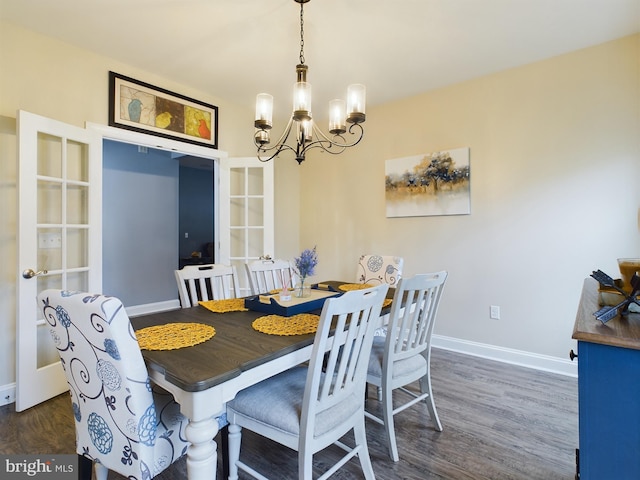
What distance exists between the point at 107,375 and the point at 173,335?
0.38 metres

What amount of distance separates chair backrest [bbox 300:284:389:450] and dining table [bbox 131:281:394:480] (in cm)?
16

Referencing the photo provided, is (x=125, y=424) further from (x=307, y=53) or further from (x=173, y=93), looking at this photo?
(x=173, y=93)

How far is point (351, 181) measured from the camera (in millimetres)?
3967

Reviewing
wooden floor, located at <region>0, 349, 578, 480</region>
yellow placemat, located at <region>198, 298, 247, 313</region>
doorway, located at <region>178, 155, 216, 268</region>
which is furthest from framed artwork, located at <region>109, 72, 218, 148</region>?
wooden floor, located at <region>0, 349, 578, 480</region>

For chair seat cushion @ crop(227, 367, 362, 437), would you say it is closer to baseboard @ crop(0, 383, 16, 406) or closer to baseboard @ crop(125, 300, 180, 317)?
baseboard @ crop(0, 383, 16, 406)

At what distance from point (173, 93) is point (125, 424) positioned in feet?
9.94

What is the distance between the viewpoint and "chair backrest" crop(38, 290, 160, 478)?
1.01 metres

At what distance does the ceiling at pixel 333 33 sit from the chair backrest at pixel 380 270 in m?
1.69

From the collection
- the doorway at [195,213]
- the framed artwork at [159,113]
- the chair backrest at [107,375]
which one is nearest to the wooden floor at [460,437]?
the chair backrest at [107,375]

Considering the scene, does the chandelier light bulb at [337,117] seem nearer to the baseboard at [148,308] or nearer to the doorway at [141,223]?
the doorway at [141,223]

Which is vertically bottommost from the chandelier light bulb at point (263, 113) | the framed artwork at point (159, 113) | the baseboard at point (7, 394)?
the baseboard at point (7, 394)

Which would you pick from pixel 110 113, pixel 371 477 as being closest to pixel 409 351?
pixel 371 477

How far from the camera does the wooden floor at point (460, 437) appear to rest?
5.35 feet

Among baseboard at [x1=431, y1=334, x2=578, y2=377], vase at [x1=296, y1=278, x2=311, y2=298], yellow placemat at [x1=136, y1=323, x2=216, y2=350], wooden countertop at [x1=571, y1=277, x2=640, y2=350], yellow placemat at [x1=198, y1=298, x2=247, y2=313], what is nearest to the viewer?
wooden countertop at [x1=571, y1=277, x2=640, y2=350]
